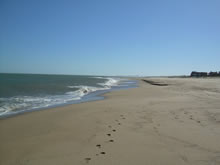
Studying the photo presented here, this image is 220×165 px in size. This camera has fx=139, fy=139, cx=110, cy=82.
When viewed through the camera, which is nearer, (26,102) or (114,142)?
(114,142)

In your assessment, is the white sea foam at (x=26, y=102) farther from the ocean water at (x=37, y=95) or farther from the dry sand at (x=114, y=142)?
the dry sand at (x=114, y=142)

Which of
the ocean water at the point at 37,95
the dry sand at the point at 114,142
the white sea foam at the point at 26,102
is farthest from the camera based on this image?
the ocean water at the point at 37,95

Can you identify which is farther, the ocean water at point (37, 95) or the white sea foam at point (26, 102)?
the ocean water at point (37, 95)

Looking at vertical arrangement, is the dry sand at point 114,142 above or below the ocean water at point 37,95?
above

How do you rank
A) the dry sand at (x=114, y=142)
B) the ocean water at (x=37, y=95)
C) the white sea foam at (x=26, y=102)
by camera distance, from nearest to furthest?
the dry sand at (x=114, y=142), the white sea foam at (x=26, y=102), the ocean water at (x=37, y=95)

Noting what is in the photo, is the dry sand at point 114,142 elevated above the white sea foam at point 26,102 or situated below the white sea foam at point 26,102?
above

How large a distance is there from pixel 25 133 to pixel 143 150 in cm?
369

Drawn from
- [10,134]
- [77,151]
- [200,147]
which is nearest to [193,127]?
[200,147]

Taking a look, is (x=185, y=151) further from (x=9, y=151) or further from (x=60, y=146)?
(x=9, y=151)

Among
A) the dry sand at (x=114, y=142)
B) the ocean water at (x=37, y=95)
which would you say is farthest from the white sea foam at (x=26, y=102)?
the dry sand at (x=114, y=142)

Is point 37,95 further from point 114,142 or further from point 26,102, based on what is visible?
point 114,142

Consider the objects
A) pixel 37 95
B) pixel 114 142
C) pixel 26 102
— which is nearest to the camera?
pixel 114 142

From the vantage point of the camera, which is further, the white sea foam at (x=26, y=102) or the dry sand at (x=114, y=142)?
the white sea foam at (x=26, y=102)

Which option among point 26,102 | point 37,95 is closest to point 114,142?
point 26,102
